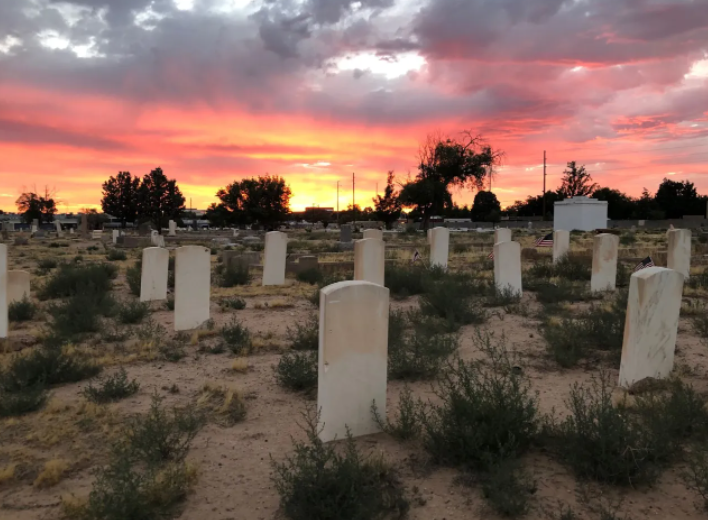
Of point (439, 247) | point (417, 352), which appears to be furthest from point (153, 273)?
point (439, 247)

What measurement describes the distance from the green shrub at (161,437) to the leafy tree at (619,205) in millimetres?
80904

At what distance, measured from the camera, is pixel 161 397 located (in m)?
5.55

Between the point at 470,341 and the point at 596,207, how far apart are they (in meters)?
47.4

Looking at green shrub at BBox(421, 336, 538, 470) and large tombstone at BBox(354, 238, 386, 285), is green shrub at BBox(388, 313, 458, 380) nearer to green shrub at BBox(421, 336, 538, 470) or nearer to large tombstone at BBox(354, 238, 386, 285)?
green shrub at BBox(421, 336, 538, 470)

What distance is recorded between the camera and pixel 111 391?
551cm

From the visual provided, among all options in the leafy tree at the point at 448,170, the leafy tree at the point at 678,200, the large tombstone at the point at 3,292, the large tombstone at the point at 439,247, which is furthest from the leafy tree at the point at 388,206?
the large tombstone at the point at 3,292

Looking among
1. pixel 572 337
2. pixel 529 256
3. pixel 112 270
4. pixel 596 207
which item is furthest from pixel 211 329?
pixel 596 207

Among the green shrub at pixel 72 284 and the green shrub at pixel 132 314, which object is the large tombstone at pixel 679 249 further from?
the green shrub at pixel 72 284

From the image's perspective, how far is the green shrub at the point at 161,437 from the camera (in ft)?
13.2

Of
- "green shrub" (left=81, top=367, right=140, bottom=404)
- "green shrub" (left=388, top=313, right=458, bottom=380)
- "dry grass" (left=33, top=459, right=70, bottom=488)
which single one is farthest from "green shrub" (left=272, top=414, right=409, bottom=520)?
"green shrub" (left=81, top=367, right=140, bottom=404)

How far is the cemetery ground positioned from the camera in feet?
11.3

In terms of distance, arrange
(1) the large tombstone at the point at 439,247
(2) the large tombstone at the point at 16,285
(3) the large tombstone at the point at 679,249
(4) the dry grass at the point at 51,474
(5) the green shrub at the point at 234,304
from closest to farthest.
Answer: (4) the dry grass at the point at 51,474 → (2) the large tombstone at the point at 16,285 → (5) the green shrub at the point at 234,304 → (3) the large tombstone at the point at 679,249 → (1) the large tombstone at the point at 439,247

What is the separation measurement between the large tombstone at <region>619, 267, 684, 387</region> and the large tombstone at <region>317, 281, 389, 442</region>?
264cm

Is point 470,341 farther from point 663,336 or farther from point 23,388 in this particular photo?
point 23,388
